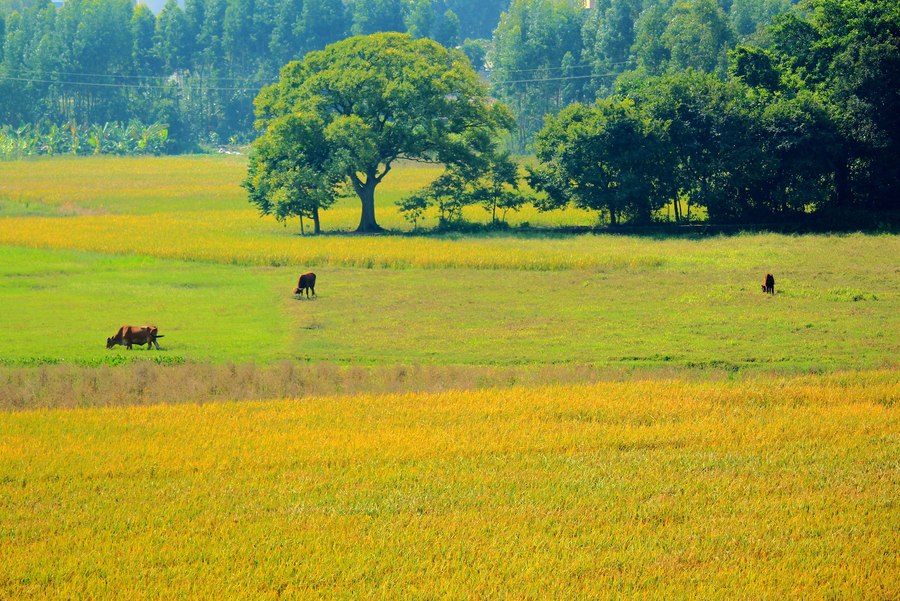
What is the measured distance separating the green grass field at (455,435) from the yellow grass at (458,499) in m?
0.05

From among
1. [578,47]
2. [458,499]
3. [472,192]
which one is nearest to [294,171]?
[472,192]

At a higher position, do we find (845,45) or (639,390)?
(845,45)

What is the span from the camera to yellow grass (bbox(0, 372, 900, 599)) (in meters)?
11.6

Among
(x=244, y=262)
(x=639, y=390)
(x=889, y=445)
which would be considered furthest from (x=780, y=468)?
(x=244, y=262)

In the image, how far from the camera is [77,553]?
12.1 meters

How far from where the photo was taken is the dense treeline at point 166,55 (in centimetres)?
12912

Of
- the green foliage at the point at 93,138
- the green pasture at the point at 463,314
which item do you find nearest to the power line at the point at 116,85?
the green foliage at the point at 93,138

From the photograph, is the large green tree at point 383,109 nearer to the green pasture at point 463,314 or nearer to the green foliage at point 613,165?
the green foliage at point 613,165

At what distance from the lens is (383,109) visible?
2227 inches

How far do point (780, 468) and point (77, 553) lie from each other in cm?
923

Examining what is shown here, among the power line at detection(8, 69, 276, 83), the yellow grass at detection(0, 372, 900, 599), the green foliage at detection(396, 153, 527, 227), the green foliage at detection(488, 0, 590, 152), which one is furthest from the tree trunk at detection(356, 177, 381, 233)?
the power line at detection(8, 69, 276, 83)

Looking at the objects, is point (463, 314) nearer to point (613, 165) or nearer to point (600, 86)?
point (613, 165)

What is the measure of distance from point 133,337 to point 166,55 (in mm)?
120994

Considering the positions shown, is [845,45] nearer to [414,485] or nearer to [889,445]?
[889,445]
